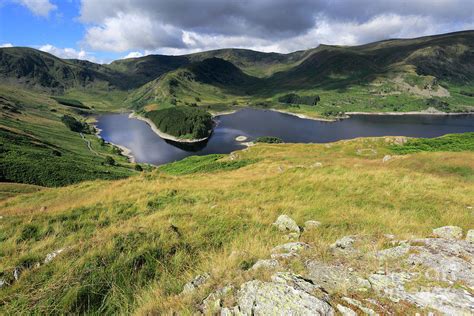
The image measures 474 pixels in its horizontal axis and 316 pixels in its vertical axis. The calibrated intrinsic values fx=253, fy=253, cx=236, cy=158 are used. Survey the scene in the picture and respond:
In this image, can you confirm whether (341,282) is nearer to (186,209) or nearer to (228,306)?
(228,306)

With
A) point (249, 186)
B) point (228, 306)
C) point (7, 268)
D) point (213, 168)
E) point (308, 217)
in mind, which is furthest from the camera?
point (213, 168)

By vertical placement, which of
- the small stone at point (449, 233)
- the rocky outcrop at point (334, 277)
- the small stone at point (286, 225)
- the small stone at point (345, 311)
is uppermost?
the small stone at point (345, 311)

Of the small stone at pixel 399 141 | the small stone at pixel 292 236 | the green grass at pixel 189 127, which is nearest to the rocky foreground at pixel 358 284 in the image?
the small stone at pixel 292 236

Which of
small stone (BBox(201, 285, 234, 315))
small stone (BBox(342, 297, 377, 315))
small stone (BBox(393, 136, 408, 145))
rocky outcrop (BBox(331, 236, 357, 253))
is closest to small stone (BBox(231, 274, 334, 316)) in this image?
small stone (BBox(201, 285, 234, 315))

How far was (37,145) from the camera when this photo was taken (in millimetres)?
94875

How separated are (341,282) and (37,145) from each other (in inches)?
4652

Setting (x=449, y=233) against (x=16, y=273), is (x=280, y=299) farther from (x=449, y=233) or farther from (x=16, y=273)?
(x=449, y=233)

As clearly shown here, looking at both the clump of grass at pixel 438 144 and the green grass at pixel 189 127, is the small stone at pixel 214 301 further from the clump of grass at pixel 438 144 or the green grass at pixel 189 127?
the green grass at pixel 189 127

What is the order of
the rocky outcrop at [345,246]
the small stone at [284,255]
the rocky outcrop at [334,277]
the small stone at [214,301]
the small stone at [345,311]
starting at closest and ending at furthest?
the small stone at [345,311]
the small stone at [214,301]
the rocky outcrop at [334,277]
the small stone at [284,255]
the rocky outcrop at [345,246]

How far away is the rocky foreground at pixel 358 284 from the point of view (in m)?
4.62

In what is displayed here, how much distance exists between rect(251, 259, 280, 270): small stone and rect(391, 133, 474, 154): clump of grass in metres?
59.7

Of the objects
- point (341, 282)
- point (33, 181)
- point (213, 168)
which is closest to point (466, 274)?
point (341, 282)

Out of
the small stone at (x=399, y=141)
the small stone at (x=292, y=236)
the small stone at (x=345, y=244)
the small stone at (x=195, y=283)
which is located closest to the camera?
the small stone at (x=195, y=283)

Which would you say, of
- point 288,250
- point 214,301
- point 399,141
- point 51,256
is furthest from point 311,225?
point 399,141
